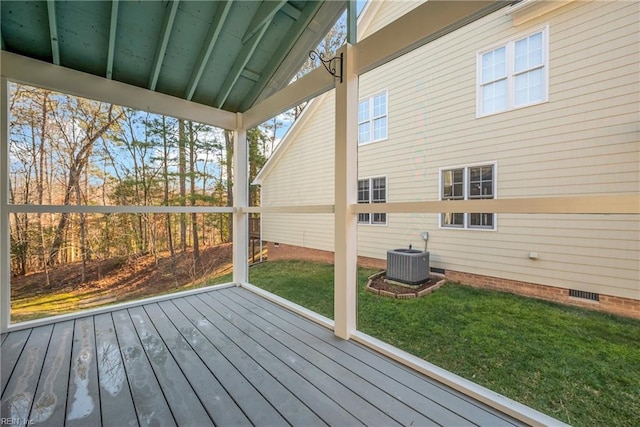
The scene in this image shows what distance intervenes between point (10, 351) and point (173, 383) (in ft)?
5.73

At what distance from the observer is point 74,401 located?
1.83 m

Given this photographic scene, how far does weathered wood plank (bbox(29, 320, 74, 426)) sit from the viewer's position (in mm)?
1698

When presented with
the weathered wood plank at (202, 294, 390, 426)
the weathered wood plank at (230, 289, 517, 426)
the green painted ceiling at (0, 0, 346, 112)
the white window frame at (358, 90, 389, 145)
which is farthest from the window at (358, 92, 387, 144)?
the weathered wood plank at (202, 294, 390, 426)

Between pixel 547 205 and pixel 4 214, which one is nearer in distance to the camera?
pixel 547 205

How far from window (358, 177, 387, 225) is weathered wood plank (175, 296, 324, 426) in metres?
1.54

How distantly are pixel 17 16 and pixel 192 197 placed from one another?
8.26 feet

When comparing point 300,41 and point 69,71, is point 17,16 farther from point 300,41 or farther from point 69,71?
point 300,41

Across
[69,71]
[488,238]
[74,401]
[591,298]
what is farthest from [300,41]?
[74,401]

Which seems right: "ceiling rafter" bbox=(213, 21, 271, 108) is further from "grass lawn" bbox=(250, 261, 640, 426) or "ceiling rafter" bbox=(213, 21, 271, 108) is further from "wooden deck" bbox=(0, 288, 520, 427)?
"grass lawn" bbox=(250, 261, 640, 426)

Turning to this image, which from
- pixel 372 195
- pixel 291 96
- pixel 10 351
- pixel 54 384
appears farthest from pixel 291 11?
pixel 10 351

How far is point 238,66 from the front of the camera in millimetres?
3559

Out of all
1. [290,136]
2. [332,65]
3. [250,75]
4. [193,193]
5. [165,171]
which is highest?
[250,75]

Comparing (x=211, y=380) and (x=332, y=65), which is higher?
(x=332, y=65)

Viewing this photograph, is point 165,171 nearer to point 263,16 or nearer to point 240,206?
point 240,206
